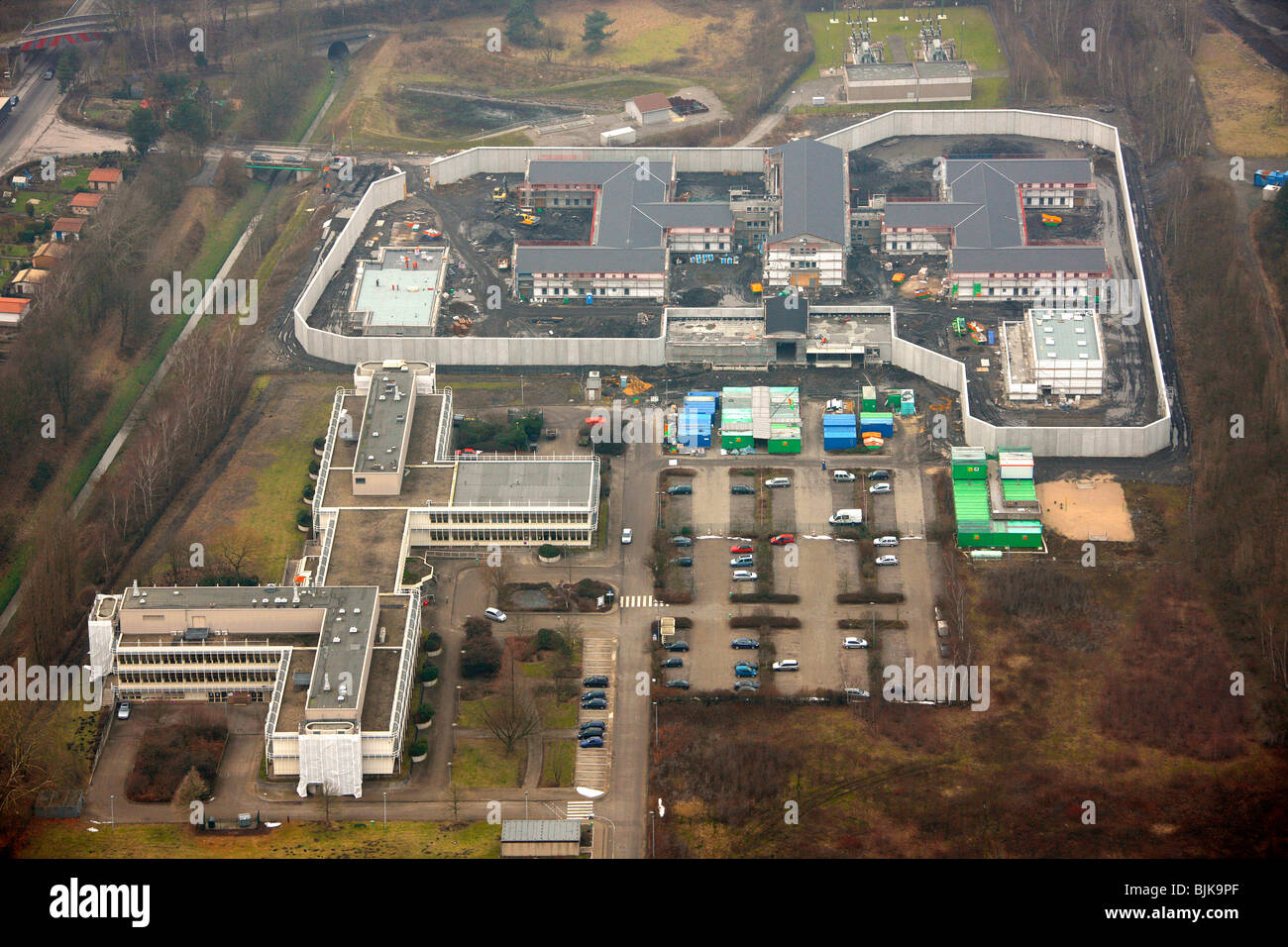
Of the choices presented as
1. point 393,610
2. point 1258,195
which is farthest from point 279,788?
point 1258,195

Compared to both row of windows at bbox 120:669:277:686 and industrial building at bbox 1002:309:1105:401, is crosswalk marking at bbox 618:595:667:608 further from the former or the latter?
industrial building at bbox 1002:309:1105:401

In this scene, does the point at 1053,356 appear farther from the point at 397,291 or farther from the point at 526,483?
the point at 397,291

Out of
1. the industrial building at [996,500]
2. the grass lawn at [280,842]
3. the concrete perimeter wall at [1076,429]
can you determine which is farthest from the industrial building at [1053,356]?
the grass lawn at [280,842]

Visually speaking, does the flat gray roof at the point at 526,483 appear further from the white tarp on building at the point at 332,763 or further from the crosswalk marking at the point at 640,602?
the white tarp on building at the point at 332,763

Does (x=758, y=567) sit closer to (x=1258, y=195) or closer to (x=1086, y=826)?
(x=1086, y=826)

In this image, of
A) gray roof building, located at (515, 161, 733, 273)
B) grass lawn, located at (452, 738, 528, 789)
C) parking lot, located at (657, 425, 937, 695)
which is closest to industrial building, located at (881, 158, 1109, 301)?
gray roof building, located at (515, 161, 733, 273)
